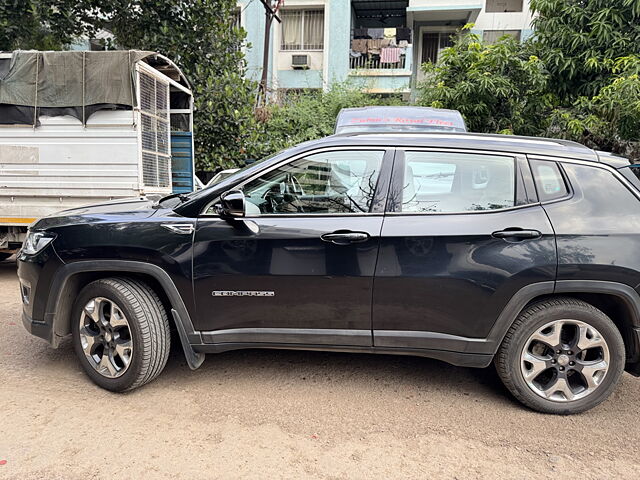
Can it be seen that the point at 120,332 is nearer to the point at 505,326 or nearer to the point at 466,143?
the point at 505,326

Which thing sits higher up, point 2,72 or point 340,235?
point 2,72

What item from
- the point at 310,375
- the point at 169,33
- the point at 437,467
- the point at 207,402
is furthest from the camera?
the point at 169,33

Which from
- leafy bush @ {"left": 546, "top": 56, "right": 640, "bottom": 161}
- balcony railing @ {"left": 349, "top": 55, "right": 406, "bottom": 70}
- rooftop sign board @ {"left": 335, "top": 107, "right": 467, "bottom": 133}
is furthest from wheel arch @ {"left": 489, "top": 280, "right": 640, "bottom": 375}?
balcony railing @ {"left": 349, "top": 55, "right": 406, "bottom": 70}

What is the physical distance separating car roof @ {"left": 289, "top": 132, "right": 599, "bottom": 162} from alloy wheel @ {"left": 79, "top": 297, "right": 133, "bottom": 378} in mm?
1687

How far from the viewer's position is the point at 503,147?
3.04m

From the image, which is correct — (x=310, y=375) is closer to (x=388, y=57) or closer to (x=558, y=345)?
(x=558, y=345)

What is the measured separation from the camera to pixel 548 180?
2990 millimetres

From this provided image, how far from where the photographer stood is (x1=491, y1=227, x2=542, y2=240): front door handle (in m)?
2.88

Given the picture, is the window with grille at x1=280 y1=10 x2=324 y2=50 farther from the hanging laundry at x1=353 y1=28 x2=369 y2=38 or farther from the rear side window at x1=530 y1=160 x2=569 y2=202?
the rear side window at x1=530 y1=160 x2=569 y2=202

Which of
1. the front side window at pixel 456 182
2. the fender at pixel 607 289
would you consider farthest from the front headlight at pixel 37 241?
the fender at pixel 607 289

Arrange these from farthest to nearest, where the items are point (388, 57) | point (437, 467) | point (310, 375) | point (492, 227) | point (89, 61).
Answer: point (388, 57) → point (89, 61) → point (310, 375) → point (492, 227) → point (437, 467)

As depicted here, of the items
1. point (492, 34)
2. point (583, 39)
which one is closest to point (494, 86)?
point (583, 39)

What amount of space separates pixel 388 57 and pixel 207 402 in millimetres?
15800

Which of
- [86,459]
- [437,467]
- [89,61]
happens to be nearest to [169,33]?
[89,61]
